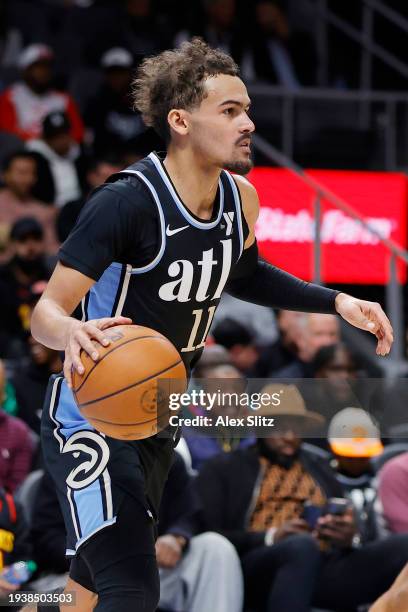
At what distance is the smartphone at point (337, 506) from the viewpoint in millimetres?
5762

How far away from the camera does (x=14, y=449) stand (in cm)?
608

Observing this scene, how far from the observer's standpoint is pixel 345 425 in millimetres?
4203

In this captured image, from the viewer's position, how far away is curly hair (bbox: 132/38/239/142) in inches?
161

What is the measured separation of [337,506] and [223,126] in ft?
8.09

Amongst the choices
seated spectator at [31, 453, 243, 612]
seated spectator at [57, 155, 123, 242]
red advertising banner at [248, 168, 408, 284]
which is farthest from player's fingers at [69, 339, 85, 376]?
red advertising banner at [248, 168, 408, 284]

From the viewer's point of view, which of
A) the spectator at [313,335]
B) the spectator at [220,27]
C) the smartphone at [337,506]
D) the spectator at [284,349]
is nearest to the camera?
the smartphone at [337,506]

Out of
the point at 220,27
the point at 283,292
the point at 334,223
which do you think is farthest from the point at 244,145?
the point at 220,27

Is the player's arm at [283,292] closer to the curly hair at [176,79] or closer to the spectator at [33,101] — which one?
the curly hair at [176,79]

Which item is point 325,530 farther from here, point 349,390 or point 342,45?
point 342,45

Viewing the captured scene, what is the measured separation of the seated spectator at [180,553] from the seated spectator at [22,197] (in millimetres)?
3671

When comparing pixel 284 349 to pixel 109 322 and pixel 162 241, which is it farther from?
pixel 109 322

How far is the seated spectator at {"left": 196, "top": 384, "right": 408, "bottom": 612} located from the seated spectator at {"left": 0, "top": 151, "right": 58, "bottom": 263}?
347cm

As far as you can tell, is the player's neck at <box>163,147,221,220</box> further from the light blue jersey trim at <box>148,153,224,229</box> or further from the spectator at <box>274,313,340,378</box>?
the spectator at <box>274,313,340,378</box>

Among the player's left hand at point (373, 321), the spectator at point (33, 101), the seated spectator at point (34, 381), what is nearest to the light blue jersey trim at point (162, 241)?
the player's left hand at point (373, 321)
